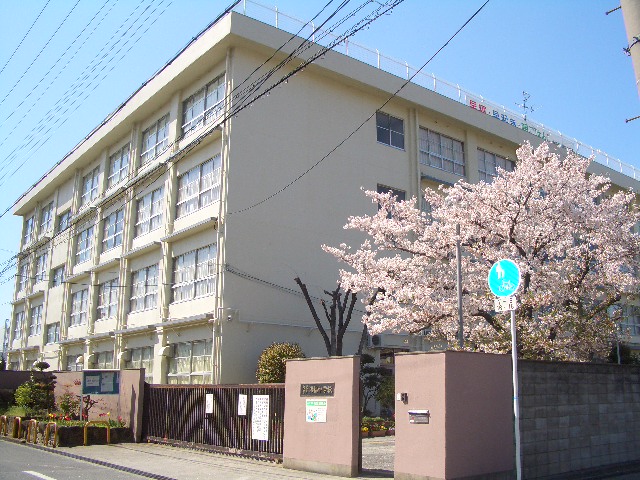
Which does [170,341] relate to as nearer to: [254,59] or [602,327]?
[254,59]

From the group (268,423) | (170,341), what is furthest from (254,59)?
(268,423)

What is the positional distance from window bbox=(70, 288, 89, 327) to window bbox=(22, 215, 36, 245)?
38.5ft

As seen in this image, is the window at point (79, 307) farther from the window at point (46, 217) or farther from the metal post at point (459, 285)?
the metal post at point (459, 285)

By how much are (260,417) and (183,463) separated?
6.49ft

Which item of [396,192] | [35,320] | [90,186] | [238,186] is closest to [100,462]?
[238,186]

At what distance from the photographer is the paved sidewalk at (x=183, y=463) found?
38.8ft

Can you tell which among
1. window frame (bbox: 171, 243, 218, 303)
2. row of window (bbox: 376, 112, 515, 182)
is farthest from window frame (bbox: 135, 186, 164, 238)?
row of window (bbox: 376, 112, 515, 182)

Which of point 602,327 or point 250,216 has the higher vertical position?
point 250,216

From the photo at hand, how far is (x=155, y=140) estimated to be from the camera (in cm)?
2884

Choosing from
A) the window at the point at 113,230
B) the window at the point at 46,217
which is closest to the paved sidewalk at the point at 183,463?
the window at the point at 113,230

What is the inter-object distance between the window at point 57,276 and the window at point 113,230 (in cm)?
666

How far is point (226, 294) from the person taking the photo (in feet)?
71.1

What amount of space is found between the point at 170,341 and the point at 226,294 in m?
4.45

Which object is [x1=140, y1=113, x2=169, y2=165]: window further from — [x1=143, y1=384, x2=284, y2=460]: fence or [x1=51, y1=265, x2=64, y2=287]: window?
[x1=143, y1=384, x2=284, y2=460]: fence
